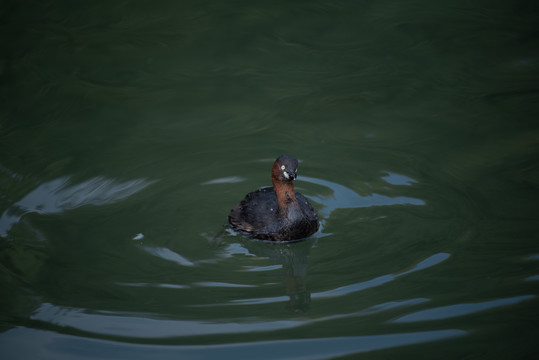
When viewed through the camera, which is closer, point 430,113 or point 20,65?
point 430,113

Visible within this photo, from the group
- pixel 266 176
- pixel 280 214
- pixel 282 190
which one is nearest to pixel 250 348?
pixel 280 214

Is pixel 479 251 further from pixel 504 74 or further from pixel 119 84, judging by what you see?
pixel 119 84

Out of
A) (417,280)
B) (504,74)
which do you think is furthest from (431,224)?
(504,74)

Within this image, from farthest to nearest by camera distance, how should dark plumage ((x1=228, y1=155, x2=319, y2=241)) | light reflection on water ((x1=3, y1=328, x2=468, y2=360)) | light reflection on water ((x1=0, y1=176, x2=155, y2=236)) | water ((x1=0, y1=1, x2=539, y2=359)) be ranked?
light reflection on water ((x1=0, y1=176, x2=155, y2=236)) → dark plumage ((x1=228, y1=155, x2=319, y2=241)) → water ((x1=0, y1=1, x2=539, y2=359)) → light reflection on water ((x1=3, y1=328, x2=468, y2=360))

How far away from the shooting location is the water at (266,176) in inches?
200

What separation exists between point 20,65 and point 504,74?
7243 mm

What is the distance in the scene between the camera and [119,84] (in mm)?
9367

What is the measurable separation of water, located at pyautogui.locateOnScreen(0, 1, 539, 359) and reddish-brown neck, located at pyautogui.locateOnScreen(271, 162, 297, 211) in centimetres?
44

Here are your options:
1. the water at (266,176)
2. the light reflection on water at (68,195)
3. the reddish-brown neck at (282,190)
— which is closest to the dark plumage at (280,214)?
the reddish-brown neck at (282,190)

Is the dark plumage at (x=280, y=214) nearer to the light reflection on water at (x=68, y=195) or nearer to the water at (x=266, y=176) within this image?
the water at (x=266, y=176)

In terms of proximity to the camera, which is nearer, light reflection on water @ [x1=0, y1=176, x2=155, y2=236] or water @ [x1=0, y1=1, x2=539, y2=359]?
water @ [x1=0, y1=1, x2=539, y2=359]

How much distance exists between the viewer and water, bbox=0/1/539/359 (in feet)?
16.6

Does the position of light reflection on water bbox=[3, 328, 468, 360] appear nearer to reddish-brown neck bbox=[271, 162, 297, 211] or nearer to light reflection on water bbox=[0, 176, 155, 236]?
reddish-brown neck bbox=[271, 162, 297, 211]

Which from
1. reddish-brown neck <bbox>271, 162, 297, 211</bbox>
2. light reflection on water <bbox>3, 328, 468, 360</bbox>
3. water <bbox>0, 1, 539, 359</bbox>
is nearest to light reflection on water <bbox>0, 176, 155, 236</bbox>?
water <bbox>0, 1, 539, 359</bbox>
